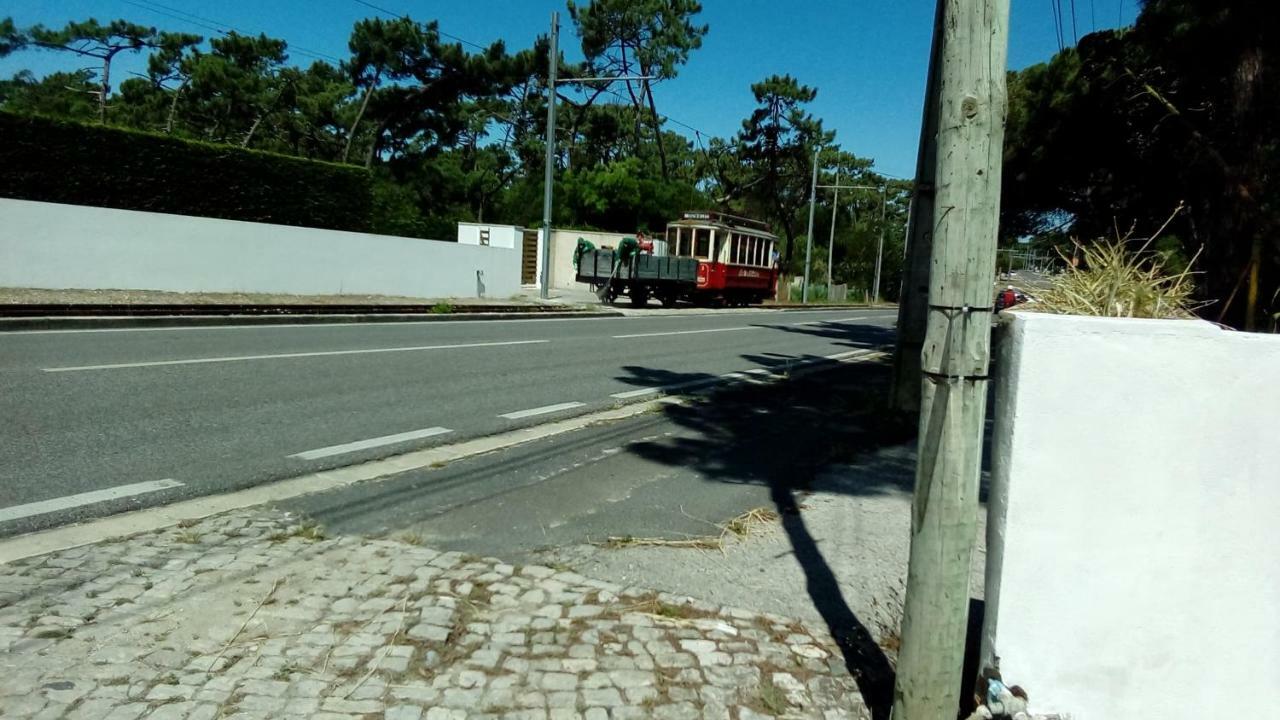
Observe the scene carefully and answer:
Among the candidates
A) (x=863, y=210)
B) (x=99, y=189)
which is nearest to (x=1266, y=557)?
(x=99, y=189)

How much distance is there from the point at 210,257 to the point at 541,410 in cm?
1240

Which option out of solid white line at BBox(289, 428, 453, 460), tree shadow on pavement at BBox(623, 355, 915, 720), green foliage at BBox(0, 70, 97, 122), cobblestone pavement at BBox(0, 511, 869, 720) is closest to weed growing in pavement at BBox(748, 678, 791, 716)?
cobblestone pavement at BBox(0, 511, 869, 720)

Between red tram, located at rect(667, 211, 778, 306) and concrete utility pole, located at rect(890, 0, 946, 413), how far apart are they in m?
21.3

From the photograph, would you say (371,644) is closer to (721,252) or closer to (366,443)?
(366,443)

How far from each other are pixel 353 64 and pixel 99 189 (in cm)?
2058

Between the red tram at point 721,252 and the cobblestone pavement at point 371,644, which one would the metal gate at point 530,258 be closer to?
the red tram at point 721,252

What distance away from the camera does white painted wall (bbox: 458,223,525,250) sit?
91.1 feet

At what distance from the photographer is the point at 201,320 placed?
43.3 ft

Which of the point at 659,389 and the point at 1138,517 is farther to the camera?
the point at 659,389

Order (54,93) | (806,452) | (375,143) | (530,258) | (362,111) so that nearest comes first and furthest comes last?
(806,452), (530,258), (362,111), (375,143), (54,93)

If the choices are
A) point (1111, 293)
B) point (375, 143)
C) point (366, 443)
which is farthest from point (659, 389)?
point (375, 143)

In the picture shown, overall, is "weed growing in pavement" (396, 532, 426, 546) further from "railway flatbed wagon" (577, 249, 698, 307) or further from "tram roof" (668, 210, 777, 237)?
"tram roof" (668, 210, 777, 237)

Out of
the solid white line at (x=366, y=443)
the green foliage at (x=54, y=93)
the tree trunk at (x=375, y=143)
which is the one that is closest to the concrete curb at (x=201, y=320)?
the solid white line at (x=366, y=443)

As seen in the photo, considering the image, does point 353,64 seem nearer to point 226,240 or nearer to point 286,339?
point 226,240
